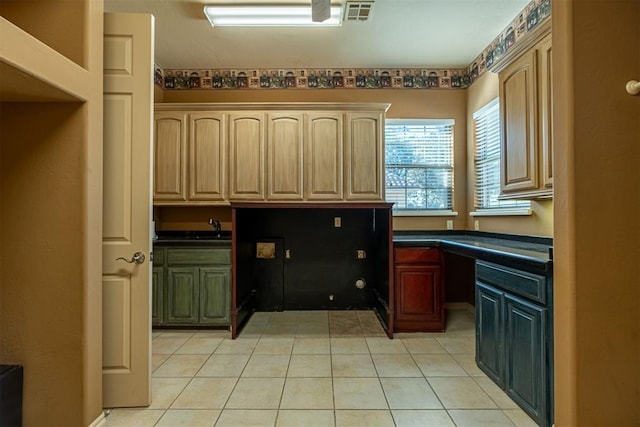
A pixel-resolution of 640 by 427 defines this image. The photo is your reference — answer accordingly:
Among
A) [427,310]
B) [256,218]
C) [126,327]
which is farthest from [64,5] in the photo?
[427,310]

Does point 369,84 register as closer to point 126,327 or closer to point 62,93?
point 62,93

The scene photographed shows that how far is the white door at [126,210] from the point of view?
198 centimetres

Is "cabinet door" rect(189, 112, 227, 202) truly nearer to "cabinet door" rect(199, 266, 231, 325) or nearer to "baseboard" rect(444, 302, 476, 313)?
"cabinet door" rect(199, 266, 231, 325)

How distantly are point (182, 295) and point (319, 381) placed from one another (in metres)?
1.81

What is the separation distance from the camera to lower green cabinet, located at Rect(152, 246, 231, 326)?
11.3ft

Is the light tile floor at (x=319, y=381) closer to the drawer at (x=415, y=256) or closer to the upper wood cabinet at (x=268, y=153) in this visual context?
the drawer at (x=415, y=256)

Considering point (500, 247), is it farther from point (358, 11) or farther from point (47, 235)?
point (47, 235)

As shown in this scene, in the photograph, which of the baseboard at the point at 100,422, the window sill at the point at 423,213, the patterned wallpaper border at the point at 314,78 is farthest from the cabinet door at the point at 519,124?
the baseboard at the point at 100,422

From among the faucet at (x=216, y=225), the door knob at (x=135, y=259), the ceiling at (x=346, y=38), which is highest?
the ceiling at (x=346, y=38)

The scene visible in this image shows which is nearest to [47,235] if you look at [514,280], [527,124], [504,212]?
[514,280]

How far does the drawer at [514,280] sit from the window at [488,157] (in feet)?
4.14

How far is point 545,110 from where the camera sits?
7.18ft

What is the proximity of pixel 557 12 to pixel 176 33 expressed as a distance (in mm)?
3199

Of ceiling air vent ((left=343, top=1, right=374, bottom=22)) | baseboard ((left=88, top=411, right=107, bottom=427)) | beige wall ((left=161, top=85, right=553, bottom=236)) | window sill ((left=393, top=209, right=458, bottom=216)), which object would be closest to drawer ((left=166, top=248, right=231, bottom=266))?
beige wall ((left=161, top=85, right=553, bottom=236))
